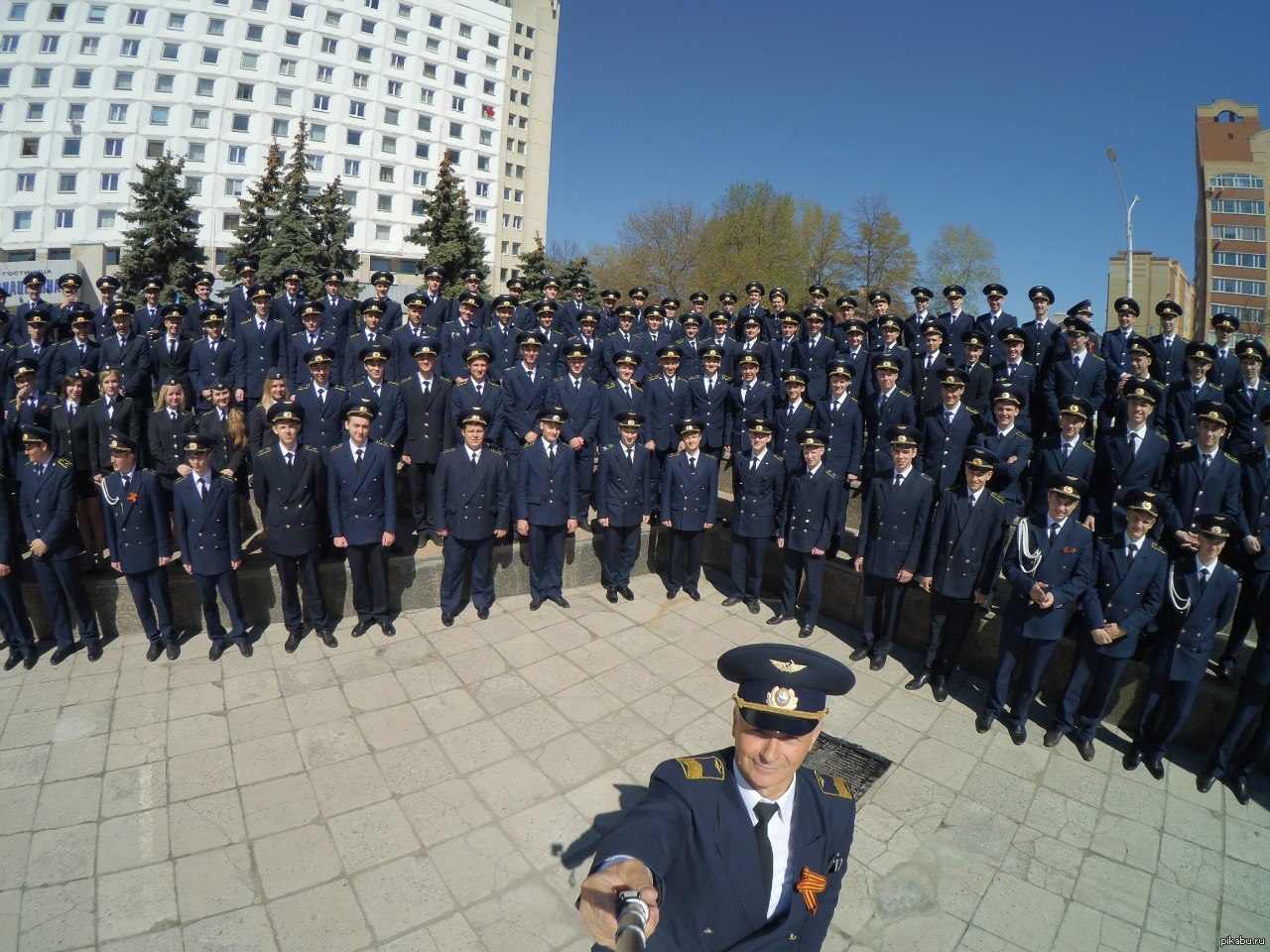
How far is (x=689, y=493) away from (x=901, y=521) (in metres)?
2.49

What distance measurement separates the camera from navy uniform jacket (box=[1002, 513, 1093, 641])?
5457 mm

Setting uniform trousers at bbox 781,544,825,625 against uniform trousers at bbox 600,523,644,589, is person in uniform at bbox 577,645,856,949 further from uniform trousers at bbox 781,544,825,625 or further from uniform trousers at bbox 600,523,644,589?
uniform trousers at bbox 600,523,644,589

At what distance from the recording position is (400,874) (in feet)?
13.2

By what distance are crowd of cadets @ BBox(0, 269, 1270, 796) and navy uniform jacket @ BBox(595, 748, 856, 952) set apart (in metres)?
4.21

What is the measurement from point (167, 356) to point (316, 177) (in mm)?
52290

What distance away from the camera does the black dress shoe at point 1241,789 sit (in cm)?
507

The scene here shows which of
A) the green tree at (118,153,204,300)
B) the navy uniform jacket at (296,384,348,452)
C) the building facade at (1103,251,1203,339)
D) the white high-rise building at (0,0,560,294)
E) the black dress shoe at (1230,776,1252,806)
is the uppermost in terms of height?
the white high-rise building at (0,0,560,294)

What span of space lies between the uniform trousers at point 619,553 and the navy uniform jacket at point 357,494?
2.67 meters

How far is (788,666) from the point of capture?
233cm

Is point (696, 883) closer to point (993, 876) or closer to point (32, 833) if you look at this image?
point (993, 876)

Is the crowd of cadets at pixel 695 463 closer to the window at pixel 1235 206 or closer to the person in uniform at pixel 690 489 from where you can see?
the person in uniform at pixel 690 489

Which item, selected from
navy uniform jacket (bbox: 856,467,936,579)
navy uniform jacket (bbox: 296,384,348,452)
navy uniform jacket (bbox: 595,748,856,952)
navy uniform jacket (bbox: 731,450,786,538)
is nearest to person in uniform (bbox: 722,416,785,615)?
→ navy uniform jacket (bbox: 731,450,786,538)

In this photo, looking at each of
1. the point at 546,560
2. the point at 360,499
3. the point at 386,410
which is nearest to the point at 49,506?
the point at 360,499

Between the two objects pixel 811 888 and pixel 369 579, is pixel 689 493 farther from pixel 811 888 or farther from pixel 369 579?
pixel 811 888
